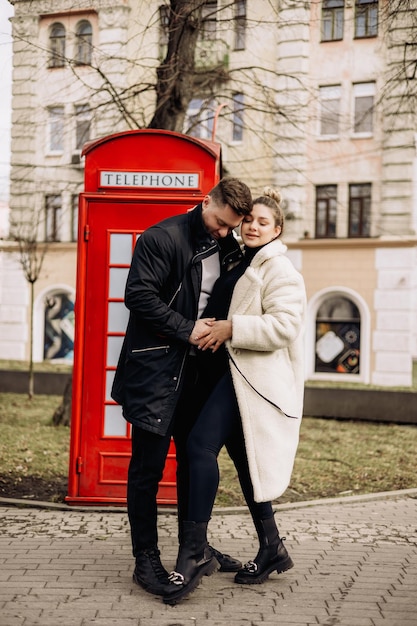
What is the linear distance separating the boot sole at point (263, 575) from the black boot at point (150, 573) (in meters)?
0.43

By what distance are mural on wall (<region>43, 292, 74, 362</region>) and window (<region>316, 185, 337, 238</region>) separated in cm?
892

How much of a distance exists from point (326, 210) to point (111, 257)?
18.5 metres

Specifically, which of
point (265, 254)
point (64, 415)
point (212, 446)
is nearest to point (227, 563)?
point (212, 446)

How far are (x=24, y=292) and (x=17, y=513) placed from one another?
21759 millimetres

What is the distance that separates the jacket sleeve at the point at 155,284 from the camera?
402 cm

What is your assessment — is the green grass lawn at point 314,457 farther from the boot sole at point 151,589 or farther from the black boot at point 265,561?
the boot sole at point 151,589

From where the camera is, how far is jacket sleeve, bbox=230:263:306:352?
4082 millimetres

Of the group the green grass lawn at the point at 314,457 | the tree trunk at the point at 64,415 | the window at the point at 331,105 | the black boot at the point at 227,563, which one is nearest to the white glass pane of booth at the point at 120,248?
the green grass lawn at the point at 314,457

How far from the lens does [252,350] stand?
165 inches

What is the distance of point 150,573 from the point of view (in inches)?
160

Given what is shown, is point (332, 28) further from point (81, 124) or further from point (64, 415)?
point (64, 415)

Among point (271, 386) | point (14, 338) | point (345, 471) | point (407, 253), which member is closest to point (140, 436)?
point (271, 386)

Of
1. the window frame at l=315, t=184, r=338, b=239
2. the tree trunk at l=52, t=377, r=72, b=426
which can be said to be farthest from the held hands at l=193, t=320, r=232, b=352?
the window frame at l=315, t=184, r=338, b=239

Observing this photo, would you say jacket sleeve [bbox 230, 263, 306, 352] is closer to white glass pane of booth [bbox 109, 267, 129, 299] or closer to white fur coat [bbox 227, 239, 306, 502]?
white fur coat [bbox 227, 239, 306, 502]
